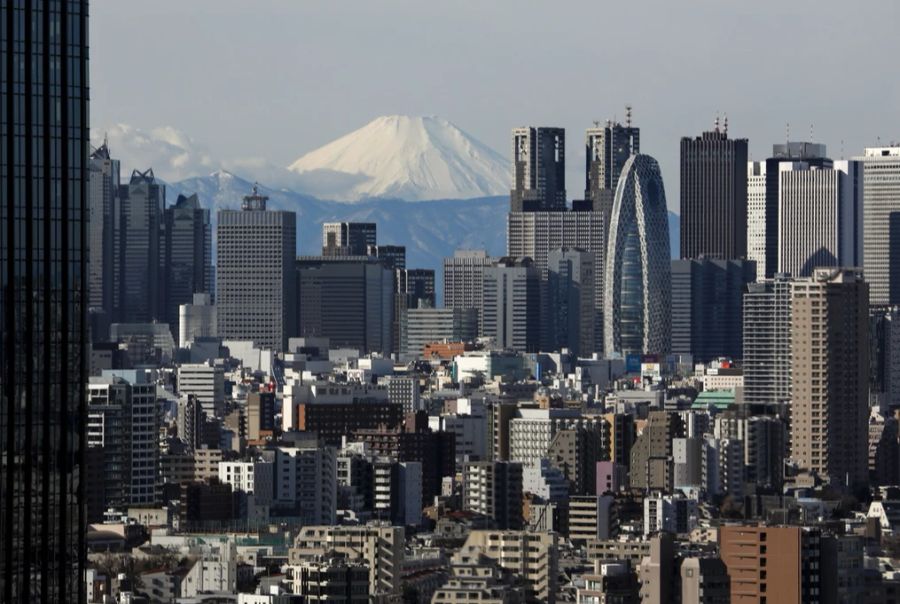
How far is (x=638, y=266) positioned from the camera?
18800 centimetres

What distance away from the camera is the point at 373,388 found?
129875mm

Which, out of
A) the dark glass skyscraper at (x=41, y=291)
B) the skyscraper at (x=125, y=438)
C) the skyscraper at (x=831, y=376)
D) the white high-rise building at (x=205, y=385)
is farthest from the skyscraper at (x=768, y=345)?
the dark glass skyscraper at (x=41, y=291)

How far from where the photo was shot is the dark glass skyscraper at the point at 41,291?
36812 mm

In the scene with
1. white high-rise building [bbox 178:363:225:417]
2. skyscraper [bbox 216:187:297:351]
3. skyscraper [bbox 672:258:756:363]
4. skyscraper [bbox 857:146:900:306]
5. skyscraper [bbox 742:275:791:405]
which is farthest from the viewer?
skyscraper [bbox 216:187:297:351]

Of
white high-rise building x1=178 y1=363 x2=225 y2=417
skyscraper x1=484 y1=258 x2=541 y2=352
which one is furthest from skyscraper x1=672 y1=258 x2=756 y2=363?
white high-rise building x1=178 y1=363 x2=225 y2=417

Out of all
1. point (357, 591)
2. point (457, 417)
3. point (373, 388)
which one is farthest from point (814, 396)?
point (357, 591)

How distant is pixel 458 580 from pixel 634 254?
127429 mm

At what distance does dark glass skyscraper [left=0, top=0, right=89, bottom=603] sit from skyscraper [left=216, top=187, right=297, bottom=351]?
157744 mm

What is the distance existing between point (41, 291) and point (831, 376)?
3075 inches

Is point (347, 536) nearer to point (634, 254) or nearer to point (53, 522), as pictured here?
point (53, 522)

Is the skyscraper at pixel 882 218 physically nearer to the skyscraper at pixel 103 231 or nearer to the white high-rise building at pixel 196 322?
the white high-rise building at pixel 196 322

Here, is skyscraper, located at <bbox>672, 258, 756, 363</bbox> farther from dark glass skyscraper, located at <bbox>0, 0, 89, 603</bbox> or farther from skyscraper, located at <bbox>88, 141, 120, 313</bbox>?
dark glass skyscraper, located at <bbox>0, 0, 89, 603</bbox>

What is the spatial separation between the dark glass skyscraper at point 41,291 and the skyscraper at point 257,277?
158m

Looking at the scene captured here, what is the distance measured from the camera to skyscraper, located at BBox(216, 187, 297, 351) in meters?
197
